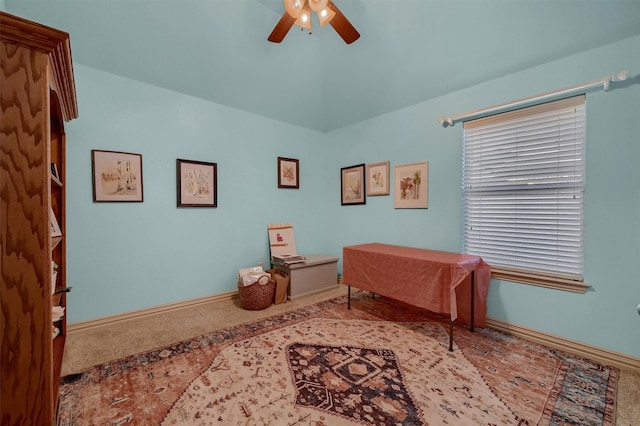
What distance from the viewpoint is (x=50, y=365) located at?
96cm

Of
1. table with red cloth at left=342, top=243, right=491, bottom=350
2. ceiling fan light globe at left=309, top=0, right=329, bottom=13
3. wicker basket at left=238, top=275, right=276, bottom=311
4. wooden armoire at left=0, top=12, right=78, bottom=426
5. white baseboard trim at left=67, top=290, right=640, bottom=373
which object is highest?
ceiling fan light globe at left=309, top=0, right=329, bottom=13

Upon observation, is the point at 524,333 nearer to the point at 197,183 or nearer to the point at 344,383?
the point at 344,383

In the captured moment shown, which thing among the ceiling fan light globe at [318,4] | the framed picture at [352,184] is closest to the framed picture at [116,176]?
the ceiling fan light globe at [318,4]

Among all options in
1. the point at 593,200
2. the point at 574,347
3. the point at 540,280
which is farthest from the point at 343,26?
the point at 574,347

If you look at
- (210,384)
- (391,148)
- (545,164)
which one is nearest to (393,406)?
(210,384)

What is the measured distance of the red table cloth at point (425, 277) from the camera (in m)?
2.25

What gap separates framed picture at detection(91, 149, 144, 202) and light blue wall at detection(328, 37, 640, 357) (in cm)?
342

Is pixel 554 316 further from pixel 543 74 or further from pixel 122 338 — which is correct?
pixel 122 338

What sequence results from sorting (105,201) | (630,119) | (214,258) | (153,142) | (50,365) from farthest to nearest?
(214,258), (153,142), (105,201), (630,119), (50,365)

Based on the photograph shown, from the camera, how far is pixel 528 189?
2.50 metres

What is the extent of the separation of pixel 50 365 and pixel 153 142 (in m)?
2.65

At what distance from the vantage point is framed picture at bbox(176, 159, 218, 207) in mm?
3201

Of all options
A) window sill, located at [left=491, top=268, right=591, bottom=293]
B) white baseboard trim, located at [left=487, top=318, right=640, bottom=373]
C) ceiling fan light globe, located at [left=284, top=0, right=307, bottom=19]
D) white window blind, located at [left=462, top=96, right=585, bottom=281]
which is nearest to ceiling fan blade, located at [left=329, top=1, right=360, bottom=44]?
ceiling fan light globe, located at [left=284, top=0, right=307, bottom=19]

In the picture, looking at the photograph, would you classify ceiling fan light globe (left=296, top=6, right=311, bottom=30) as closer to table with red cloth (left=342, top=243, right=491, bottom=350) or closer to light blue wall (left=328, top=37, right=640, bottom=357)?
light blue wall (left=328, top=37, right=640, bottom=357)
